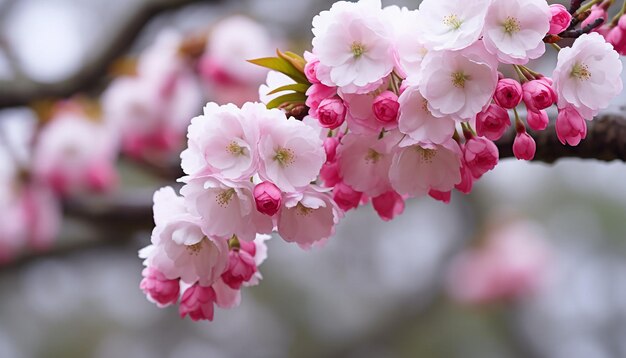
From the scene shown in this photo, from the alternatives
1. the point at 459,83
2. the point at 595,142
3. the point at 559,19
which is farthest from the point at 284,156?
the point at 595,142

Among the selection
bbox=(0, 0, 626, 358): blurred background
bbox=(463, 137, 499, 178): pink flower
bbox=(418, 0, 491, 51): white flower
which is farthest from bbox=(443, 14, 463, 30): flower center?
bbox=(0, 0, 626, 358): blurred background

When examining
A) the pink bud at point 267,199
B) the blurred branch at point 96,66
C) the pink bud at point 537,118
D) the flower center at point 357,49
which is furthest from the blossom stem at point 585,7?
the blurred branch at point 96,66

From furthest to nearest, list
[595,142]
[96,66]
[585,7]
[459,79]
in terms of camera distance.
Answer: [96,66] < [595,142] < [585,7] < [459,79]

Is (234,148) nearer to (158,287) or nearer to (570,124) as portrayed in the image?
(158,287)

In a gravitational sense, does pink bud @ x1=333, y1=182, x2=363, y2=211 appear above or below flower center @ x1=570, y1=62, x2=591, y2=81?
below

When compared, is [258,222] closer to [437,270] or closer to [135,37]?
[135,37]

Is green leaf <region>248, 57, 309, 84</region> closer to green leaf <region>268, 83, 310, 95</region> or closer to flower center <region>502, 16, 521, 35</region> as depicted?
green leaf <region>268, 83, 310, 95</region>

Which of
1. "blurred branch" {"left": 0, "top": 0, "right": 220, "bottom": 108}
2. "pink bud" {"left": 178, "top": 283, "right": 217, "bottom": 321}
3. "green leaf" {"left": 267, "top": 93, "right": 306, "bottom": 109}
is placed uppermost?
"green leaf" {"left": 267, "top": 93, "right": 306, "bottom": 109}

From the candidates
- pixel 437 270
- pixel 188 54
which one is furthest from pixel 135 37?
pixel 437 270
